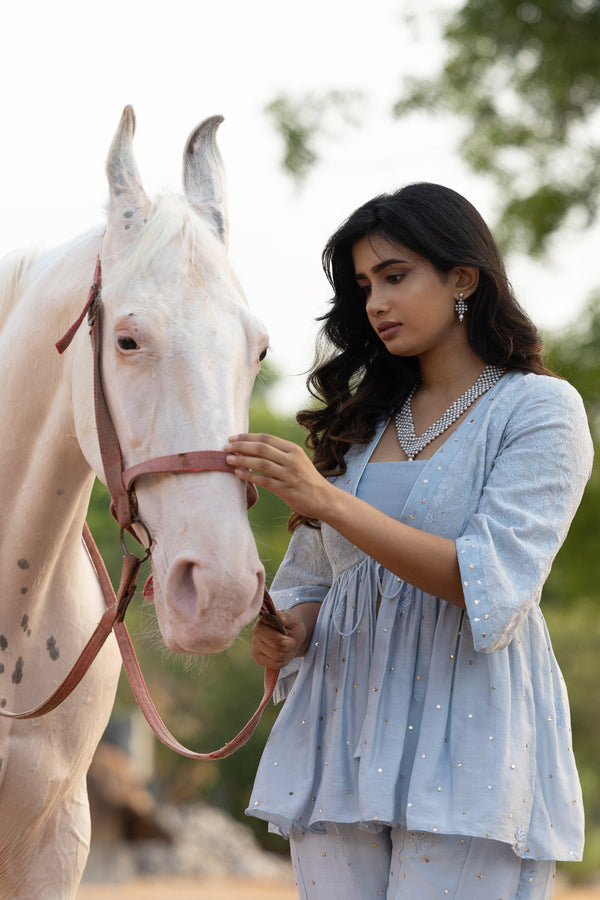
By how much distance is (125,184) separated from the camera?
2084mm

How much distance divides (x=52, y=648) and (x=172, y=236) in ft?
3.31

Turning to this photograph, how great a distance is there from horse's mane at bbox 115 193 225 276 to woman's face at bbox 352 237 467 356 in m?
0.37

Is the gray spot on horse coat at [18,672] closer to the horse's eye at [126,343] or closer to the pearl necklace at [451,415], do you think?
the horse's eye at [126,343]

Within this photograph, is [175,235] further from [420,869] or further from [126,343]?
[420,869]

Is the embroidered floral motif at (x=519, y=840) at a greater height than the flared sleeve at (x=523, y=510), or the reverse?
the flared sleeve at (x=523, y=510)

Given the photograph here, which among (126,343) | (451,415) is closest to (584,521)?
(451,415)

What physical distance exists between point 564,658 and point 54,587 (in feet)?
50.9

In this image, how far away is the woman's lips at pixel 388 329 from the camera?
2.22m

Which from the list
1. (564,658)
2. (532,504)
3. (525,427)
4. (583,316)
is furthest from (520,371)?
(564,658)

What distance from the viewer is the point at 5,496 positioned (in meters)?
2.30

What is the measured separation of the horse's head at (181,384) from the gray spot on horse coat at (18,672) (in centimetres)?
60

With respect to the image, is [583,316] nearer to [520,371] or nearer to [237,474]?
[520,371]

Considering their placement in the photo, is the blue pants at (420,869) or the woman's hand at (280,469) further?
the blue pants at (420,869)

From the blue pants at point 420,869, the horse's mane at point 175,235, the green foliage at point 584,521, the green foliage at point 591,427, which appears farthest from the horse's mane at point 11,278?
Result: the green foliage at point 591,427
